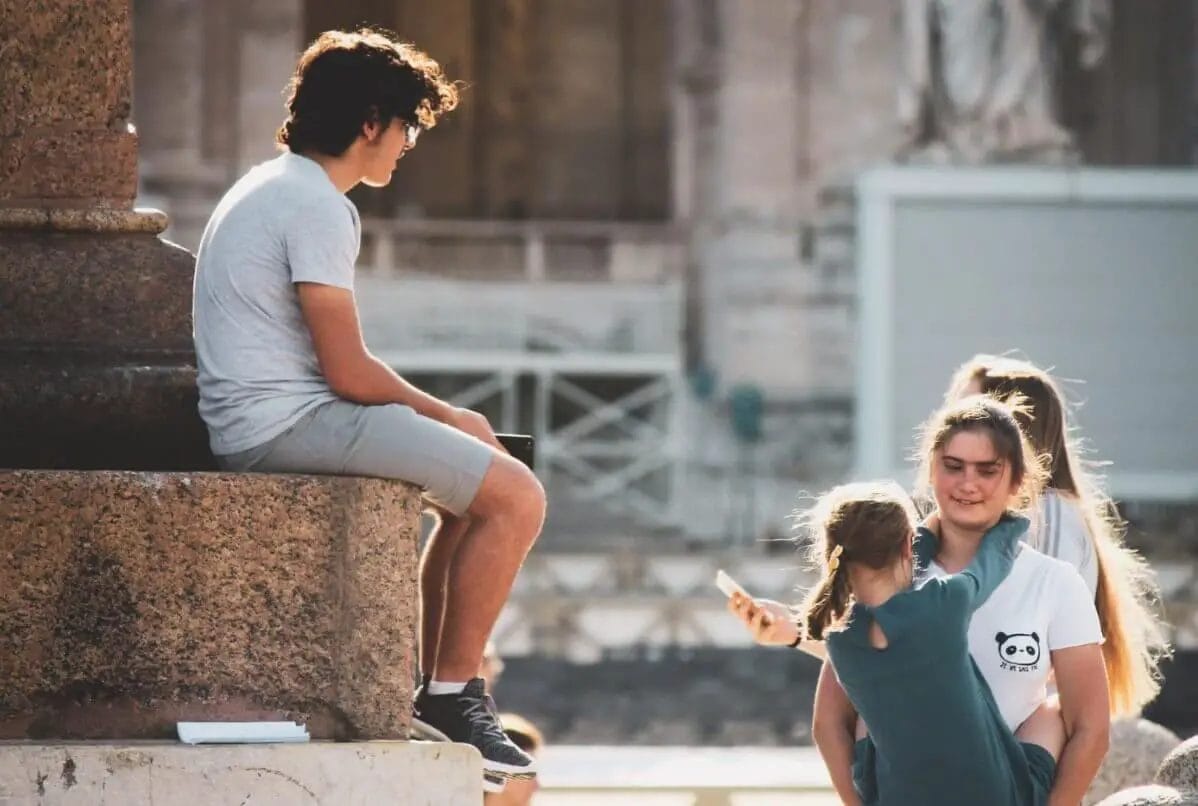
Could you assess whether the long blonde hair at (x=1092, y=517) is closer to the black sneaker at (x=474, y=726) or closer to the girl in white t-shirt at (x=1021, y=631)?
the girl in white t-shirt at (x=1021, y=631)

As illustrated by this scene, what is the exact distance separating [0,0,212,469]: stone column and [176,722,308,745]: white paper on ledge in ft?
2.57

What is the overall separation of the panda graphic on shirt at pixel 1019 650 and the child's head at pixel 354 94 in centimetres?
136

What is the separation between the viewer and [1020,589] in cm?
429

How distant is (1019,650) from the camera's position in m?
4.27

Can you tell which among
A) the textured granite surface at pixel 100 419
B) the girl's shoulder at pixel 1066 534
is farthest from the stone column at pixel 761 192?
the textured granite surface at pixel 100 419

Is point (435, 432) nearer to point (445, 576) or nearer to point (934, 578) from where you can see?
point (445, 576)

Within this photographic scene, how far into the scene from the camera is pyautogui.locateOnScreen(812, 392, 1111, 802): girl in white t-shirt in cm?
427

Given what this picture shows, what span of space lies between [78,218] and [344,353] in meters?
0.88

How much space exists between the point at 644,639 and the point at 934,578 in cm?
1445

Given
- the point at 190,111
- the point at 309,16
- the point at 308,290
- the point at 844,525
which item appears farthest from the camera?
the point at 309,16

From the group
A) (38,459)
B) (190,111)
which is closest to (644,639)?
(190,111)

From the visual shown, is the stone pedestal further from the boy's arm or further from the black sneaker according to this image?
the boy's arm

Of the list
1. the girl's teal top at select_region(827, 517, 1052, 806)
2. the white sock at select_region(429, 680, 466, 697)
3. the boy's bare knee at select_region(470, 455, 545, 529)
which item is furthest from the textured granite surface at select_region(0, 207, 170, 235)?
the girl's teal top at select_region(827, 517, 1052, 806)

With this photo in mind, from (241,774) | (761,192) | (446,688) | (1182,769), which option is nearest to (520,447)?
(446,688)
